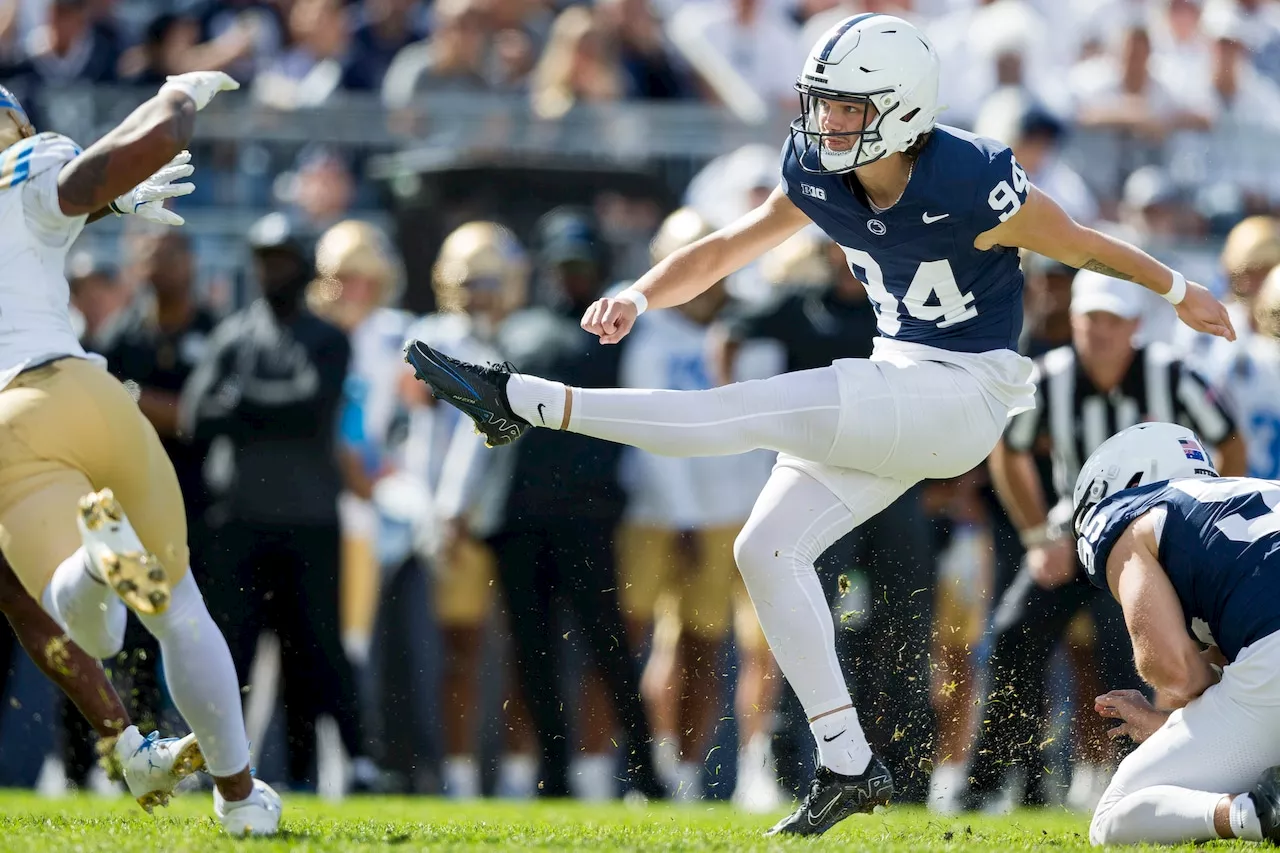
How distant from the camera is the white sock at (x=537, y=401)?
223 inches

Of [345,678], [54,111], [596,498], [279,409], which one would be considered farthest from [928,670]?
[54,111]

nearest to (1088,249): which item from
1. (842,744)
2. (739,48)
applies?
(842,744)

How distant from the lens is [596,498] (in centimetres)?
849

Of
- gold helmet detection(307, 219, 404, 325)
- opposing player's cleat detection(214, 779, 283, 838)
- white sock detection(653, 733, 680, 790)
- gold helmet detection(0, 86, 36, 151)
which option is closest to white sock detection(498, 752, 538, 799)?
white sock detection(653, 733, 680, 790)

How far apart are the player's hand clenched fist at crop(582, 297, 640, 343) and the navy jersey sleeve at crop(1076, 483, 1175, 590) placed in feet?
5.22

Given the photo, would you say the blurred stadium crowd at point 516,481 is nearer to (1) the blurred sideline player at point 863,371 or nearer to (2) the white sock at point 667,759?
(2) the white sock at point 667,759

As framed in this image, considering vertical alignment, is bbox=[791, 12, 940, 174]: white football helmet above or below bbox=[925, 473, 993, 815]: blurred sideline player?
above

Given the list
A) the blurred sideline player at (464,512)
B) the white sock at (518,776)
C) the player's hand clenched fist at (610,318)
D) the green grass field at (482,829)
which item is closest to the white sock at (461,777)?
the blurred sideline player at (464,512)

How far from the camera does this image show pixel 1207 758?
5.54 metres

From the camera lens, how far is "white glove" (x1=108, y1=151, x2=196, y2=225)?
575 cm

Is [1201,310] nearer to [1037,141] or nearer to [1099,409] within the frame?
[1099,409]

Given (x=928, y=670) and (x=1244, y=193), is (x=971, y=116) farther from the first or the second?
(x=928, y=670)

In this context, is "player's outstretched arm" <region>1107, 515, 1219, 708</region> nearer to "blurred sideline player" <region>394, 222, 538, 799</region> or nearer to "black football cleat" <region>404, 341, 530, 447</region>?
"black football cleat" <region>404, 341, 530, 447</region>

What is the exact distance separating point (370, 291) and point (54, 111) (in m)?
2.40
